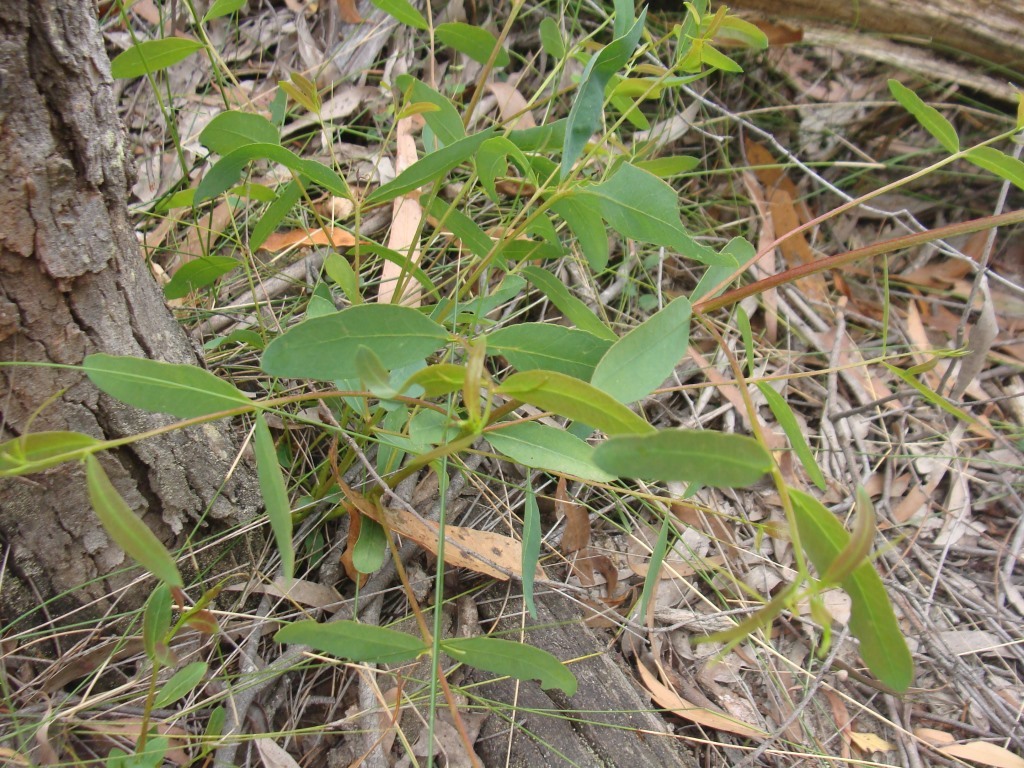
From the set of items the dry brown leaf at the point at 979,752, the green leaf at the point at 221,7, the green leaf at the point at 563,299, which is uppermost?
the green leaf at the point at 221,7

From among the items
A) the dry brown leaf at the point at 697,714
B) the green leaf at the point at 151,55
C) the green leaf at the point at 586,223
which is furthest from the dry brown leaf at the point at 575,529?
the green leaf at the point at 151,55

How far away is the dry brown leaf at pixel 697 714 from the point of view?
1.24 m

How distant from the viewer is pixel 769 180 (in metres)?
2.17

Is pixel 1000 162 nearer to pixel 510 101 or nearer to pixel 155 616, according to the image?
pixel 155 616

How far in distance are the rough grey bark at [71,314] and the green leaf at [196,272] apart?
6.3 inches

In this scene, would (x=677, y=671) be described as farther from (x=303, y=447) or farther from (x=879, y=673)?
(x=303, y=447)

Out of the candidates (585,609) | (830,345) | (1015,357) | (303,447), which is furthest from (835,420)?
(303,447)

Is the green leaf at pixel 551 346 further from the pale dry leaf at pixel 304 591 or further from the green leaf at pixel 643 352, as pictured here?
the pale dry leaf at pixel 304 591

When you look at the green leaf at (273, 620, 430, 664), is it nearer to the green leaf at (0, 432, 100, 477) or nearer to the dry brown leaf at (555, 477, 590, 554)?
the green leaf at (0, 432, 100, 477)

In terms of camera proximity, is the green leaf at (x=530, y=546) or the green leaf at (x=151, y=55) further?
the green leaf at (x=151, y=55)

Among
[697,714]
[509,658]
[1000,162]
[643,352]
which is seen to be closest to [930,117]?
[1000,162]

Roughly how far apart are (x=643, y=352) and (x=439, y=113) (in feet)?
1.99

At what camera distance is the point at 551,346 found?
0.93 m

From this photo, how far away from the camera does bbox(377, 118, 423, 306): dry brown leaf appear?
1481 mm
